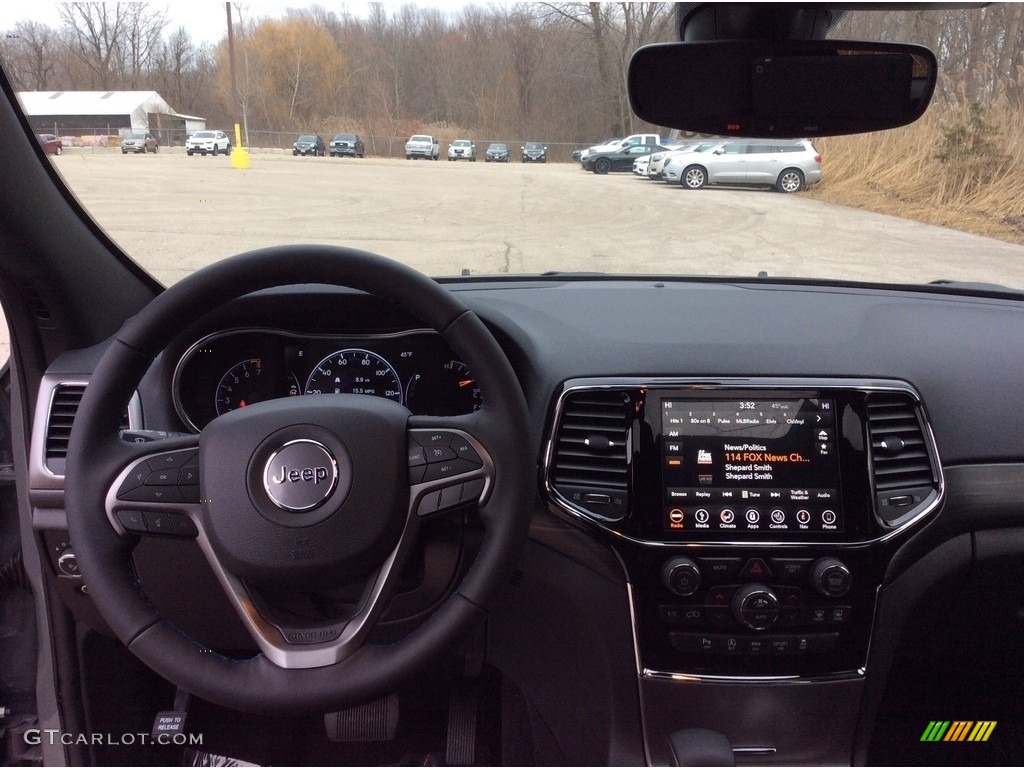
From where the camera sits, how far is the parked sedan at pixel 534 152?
2.92 m

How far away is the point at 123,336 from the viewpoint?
5.49 ft

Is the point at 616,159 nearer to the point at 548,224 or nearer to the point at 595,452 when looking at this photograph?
the point at 548,224

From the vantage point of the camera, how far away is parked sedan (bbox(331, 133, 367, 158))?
9.81ft

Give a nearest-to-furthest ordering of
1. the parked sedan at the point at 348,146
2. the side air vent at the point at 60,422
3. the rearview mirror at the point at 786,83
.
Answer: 1. the rearview mirror at the point at 786,83
2. the side air vent at the point at 60,422
3. the parked sedan at the point at 348,146

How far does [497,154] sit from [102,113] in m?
1.31

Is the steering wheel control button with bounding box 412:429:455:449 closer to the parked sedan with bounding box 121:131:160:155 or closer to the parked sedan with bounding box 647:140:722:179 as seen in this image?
the parked sedan with bounding box 647:140:722:179

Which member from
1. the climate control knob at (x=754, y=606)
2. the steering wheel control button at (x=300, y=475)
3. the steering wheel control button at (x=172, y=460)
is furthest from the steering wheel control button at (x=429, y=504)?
the climate control knob at (x=754, y=606)

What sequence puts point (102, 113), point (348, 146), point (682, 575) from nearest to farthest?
point (682, 575) → point (102, 113) → point (348, 146)

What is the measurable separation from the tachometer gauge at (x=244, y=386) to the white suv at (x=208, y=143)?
801 mm

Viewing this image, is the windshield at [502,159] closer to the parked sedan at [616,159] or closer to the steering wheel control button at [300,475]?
the parked sedan at [616,159]

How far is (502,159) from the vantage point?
3115 millimetres

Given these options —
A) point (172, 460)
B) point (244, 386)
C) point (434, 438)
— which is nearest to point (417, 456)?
point (434, 438)

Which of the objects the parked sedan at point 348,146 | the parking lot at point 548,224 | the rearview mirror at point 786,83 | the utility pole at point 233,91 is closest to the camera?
the rearview mirror at point 786,83

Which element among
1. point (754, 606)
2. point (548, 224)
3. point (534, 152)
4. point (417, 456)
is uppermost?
point (534, 152)
